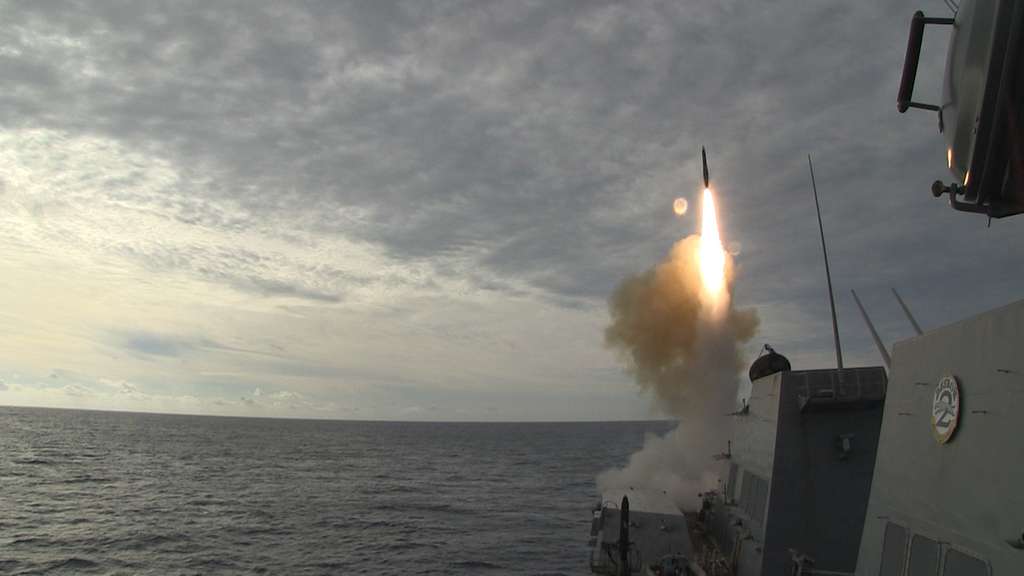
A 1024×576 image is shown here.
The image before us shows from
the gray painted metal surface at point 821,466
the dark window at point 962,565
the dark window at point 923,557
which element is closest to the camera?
the dark window at point 962,565

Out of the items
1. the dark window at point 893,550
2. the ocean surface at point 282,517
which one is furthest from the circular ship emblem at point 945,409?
the ocean surface at point 282,517

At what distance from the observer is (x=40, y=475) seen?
58938mm

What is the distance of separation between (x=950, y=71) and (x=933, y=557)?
580cm

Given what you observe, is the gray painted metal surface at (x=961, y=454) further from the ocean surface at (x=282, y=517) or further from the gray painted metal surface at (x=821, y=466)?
the ocean surface at (x=282, y=517)

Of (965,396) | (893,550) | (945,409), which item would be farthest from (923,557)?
(965,396)

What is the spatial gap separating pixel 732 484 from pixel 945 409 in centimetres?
1828

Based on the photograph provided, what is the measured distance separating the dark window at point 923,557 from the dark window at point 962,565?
0.78 feet

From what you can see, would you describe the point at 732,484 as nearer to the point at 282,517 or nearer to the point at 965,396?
the point at 965,396

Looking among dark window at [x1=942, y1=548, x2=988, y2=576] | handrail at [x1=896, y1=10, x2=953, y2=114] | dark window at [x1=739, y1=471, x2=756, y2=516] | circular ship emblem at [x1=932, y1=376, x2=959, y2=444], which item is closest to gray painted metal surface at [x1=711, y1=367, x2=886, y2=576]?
dark window at [x1=739, y1=471, x2=756, y2=516]

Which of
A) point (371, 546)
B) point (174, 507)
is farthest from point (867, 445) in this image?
point (174, 507)

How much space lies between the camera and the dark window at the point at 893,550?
8.79m

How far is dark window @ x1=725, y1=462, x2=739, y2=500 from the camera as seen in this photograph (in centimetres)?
2430

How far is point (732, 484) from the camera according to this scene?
81.7 ft

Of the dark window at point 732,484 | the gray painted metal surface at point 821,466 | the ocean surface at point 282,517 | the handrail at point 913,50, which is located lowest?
the ocean surface at point 282,517
